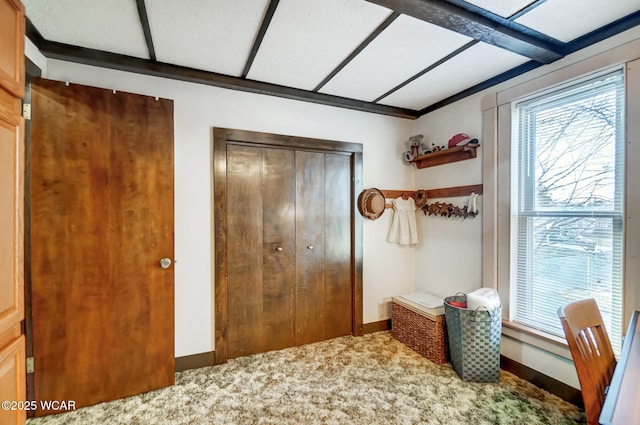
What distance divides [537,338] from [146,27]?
10.9 ft

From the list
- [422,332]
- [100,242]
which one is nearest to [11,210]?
[100,242]

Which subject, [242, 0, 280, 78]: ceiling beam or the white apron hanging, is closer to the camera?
[242, 0, 280, 78]: ceiling beam

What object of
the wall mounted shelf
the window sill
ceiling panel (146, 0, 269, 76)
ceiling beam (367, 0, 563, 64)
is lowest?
the window sill

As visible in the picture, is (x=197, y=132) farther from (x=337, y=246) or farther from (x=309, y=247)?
(x=337, y=246)

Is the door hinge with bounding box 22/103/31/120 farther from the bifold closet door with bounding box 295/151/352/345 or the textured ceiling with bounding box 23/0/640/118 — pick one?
the bifold closet door with bounding box 295/151/352/345

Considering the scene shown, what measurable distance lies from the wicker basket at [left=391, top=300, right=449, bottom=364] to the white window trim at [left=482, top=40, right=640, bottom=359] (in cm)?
49

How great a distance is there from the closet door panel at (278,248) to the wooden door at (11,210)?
1.59 meters

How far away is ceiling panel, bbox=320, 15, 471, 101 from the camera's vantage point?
177cm

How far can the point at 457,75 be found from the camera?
2.34 m

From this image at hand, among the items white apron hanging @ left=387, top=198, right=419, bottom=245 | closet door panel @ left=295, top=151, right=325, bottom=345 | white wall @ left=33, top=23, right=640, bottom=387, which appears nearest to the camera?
white wall @ left=33, top=23, right=640, bottom=387

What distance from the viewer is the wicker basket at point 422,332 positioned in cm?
242

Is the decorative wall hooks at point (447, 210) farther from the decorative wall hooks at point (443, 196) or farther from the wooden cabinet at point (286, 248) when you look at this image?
the wooden cabinet at point (286, 248)

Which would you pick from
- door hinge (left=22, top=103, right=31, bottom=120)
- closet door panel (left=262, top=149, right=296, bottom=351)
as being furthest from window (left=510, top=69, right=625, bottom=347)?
door hinge (left=22, top=103, right=31, bottom=120)

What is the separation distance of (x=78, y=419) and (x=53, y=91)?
2.04 metres
